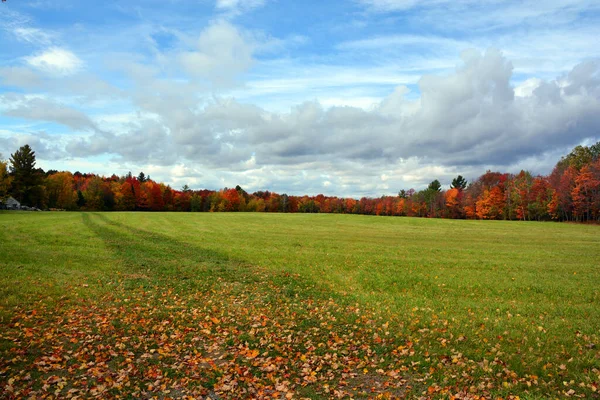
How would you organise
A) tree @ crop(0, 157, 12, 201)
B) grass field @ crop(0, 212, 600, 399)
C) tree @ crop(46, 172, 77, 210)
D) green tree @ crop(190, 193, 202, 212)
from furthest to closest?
green tree @ crop(190, 193, 202, 212) < tree @ crop(46, 172, 77, 210) < tree @ crop(0, 157, 12, 201) < grass field @ crop(0, 212, 600, 399)

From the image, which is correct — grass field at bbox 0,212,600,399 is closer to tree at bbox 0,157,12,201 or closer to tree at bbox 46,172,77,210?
tree at bbox 0,157,12,201

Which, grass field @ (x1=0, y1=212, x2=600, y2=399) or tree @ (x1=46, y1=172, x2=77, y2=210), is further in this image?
tree @ (x1=46, y1=172, x2=77, y2=210)

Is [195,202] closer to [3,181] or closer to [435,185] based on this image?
[3,181]

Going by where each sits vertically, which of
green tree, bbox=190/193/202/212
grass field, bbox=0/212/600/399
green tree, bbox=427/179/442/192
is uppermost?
green tree, bbox=427/179/442/192

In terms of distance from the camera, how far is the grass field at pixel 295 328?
7531mm

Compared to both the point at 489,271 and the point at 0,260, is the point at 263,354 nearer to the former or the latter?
the point at 489,271

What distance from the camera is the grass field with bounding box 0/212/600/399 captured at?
7531mm

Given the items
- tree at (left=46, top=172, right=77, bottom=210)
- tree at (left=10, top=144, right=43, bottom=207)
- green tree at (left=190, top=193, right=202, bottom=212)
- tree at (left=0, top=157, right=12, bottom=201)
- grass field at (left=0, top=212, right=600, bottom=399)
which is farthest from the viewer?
green tree at (left=190, top=193, right=202, bottom=212)

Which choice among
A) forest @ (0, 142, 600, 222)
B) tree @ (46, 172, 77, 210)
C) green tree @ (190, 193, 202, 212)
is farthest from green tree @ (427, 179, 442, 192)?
tree @ (46, 172, 77, 210)

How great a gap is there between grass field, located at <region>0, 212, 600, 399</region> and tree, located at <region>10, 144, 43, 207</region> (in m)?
80.3

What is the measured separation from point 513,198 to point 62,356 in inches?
3784

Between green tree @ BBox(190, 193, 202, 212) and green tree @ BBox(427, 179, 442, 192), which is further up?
green tree @ BBox(427, 179, 442, 192)

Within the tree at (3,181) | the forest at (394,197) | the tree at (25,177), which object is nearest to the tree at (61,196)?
the forest at (394,197)

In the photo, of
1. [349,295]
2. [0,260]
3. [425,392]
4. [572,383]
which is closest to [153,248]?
[0,260]
